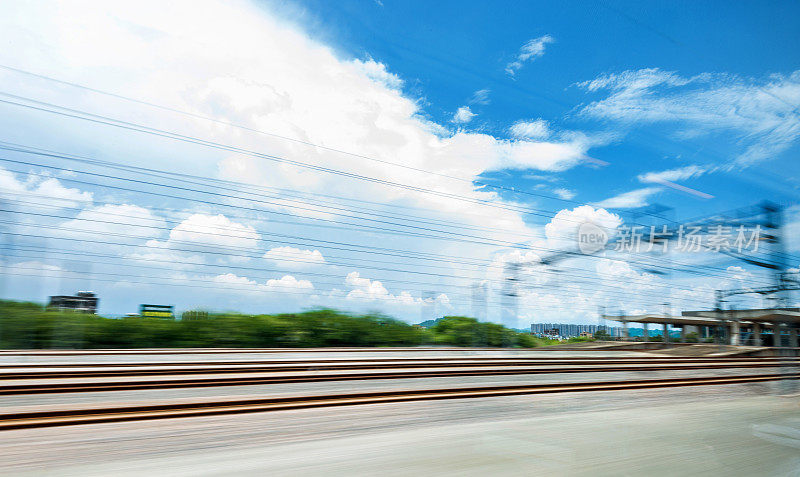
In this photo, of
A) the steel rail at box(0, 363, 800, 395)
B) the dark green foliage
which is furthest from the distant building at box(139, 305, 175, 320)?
the steel rail at box(0, 363, 800, 395)

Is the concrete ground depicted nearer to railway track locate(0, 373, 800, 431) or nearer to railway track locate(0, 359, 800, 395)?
railway track locate(0, 373, 800, 431)

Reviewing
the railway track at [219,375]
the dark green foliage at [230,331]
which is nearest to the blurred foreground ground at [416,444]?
the railway track at [219,375]

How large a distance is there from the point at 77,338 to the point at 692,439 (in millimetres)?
17885

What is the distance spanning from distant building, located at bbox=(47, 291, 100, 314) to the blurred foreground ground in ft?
49.1

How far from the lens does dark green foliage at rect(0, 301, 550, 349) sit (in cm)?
1505

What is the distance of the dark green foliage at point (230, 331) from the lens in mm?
15055

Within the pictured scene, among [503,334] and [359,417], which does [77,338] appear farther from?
[503,334]

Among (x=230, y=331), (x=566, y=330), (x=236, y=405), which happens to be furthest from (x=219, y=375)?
(x=566, y=330)

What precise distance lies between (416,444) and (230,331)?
17.0 metres

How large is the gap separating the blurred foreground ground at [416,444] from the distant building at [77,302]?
15.0 meters

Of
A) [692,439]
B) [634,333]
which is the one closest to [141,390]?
[692,439]

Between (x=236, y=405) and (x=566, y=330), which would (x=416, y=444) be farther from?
(x=566, y=330)

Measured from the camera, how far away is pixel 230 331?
19.2 m

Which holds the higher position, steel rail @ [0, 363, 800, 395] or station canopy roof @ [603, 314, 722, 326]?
station canopy roof @ [603, 314, 722, 326]
